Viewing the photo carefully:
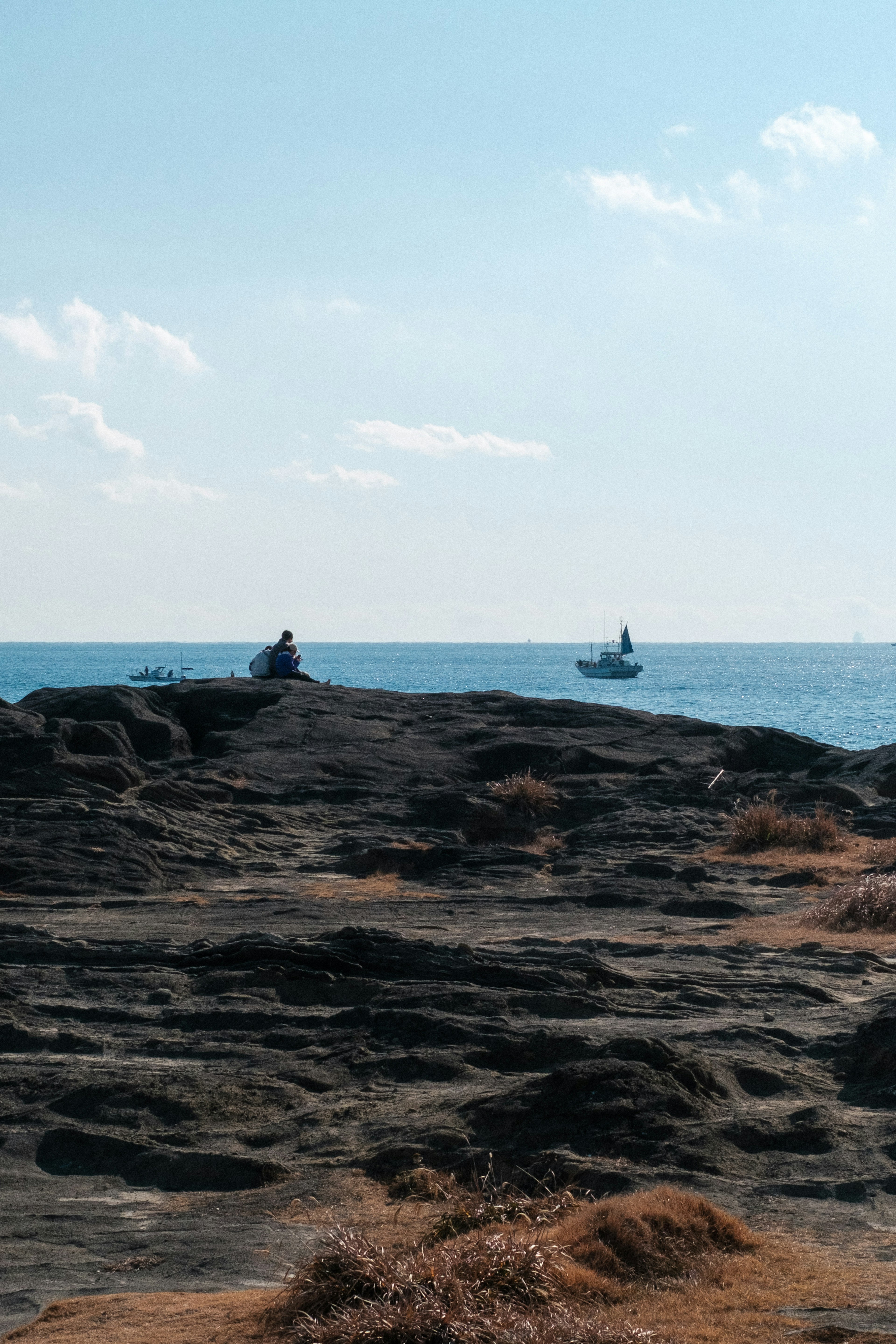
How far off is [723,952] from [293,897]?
552cm

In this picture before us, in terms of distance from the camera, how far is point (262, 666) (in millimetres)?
31031

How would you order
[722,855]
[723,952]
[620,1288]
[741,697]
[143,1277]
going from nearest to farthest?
[620,1288] → [143,1277] → [723,952] → [722,855] → [741,697]

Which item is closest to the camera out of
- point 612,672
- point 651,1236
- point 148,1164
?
point 651,1236

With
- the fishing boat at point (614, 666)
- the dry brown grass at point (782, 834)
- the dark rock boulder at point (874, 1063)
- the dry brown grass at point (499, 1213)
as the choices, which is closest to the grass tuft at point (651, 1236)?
the dry brown grass at point (499, 1213)

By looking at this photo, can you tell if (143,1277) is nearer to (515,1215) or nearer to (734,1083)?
(515,1215)

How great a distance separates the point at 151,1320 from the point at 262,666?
26421 mm

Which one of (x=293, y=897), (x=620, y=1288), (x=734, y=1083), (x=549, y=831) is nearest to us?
(x=620, y=1288)

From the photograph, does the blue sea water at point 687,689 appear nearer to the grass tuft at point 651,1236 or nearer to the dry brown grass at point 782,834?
the dry brown grass at point 782,834

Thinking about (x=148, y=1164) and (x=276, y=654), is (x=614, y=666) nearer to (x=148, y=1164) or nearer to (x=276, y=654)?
(x=276, y=654)

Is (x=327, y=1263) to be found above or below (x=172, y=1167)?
above

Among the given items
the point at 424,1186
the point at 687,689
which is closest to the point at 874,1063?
the point at 424,1186

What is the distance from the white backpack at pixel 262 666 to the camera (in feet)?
101

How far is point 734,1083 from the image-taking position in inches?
316

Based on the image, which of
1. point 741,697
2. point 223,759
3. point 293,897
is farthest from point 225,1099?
point 741,697
